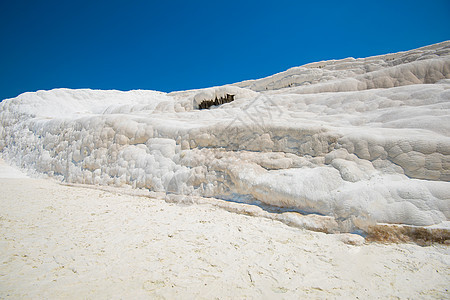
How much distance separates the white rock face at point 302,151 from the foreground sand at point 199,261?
0.63m

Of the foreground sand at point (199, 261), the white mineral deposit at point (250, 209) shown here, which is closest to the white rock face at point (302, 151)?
the white mineral deposit at point (250, 209)

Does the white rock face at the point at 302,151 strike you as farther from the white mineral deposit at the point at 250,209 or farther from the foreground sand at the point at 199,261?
the foreground sand at the point at 199,261

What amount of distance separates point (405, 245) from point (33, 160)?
12.3m

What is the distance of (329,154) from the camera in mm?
4215

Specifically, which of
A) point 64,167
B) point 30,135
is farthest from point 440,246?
point 30,135

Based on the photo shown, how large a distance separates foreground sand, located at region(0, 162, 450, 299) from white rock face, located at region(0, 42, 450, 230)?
2.07ft

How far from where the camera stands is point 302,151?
4531mm

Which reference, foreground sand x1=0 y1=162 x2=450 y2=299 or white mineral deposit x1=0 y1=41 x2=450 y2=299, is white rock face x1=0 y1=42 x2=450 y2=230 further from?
foreground sand x1=0 y1=162 x2=450 y2=299

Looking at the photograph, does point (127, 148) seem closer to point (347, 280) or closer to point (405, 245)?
point (347, 280)

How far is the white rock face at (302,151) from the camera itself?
339 centimetres

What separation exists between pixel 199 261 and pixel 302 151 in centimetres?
297

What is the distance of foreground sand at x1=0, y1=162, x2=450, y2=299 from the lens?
217 cm

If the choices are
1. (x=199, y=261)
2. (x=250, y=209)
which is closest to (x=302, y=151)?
(x=250, y=209)

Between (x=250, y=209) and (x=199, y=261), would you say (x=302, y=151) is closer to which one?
(x=250, y=209)
